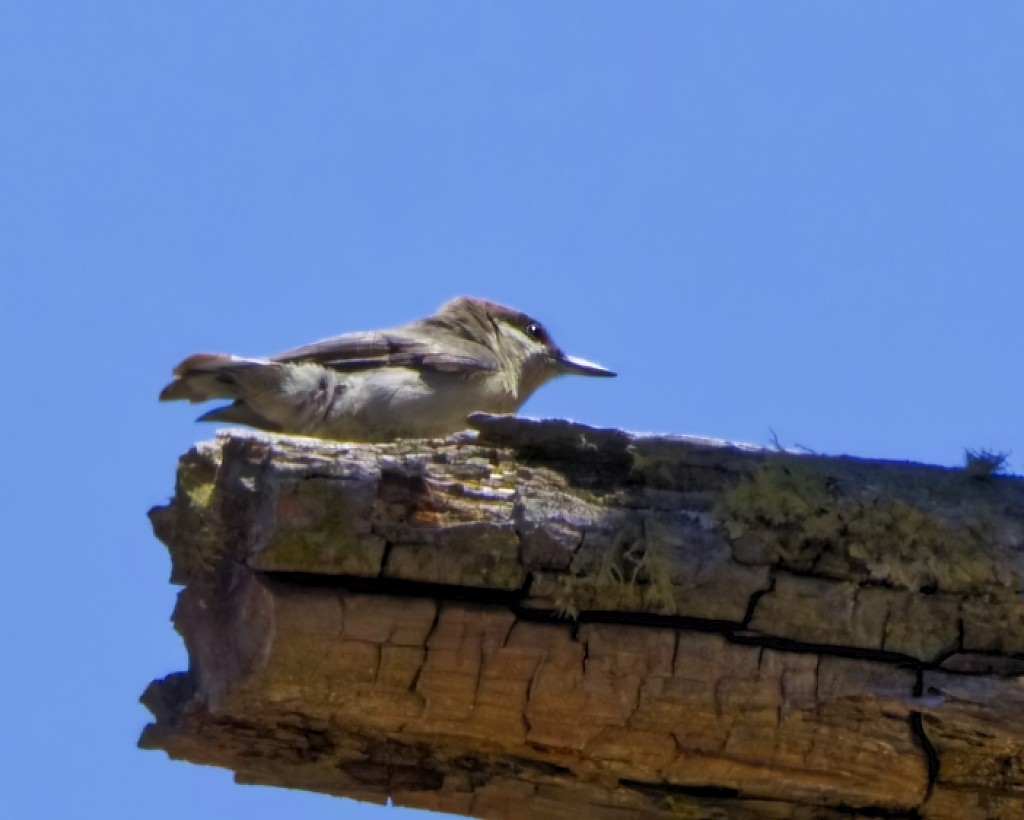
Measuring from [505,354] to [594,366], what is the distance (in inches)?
30.2

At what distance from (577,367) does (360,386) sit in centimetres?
240

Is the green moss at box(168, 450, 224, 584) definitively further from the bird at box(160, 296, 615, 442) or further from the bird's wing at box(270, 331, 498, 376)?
the bird's wing at box(270, 331, 498, 376)

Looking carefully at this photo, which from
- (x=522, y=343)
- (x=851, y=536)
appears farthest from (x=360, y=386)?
(x=851, y=536)

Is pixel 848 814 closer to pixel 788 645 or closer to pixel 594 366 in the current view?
pixel 788 645

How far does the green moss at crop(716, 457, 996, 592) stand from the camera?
3.27 meters

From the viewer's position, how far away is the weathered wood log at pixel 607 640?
10.1ft

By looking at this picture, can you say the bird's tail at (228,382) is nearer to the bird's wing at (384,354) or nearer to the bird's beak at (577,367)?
the bird's wing at (384,354)

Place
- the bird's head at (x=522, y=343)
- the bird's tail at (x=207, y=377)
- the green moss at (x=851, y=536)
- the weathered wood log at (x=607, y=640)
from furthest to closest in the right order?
1. the bird's head at (x=522, y=343)
2. the bird's tail at (x=207, y=377)
3. the green moss at (x=851, y=536)
4. the weathered wood log at (x=607, y=640)

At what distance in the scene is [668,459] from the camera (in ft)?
11.1

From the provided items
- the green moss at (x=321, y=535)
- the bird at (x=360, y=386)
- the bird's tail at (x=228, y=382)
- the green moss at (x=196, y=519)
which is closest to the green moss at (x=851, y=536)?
the green moss at (x=321, y=535)

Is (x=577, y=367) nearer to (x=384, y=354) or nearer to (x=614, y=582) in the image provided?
(x=384, y=354)

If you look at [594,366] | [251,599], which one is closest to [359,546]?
[251,599]

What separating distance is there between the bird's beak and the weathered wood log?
4.75 m

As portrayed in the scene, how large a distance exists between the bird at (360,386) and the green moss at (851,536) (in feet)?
8.49
